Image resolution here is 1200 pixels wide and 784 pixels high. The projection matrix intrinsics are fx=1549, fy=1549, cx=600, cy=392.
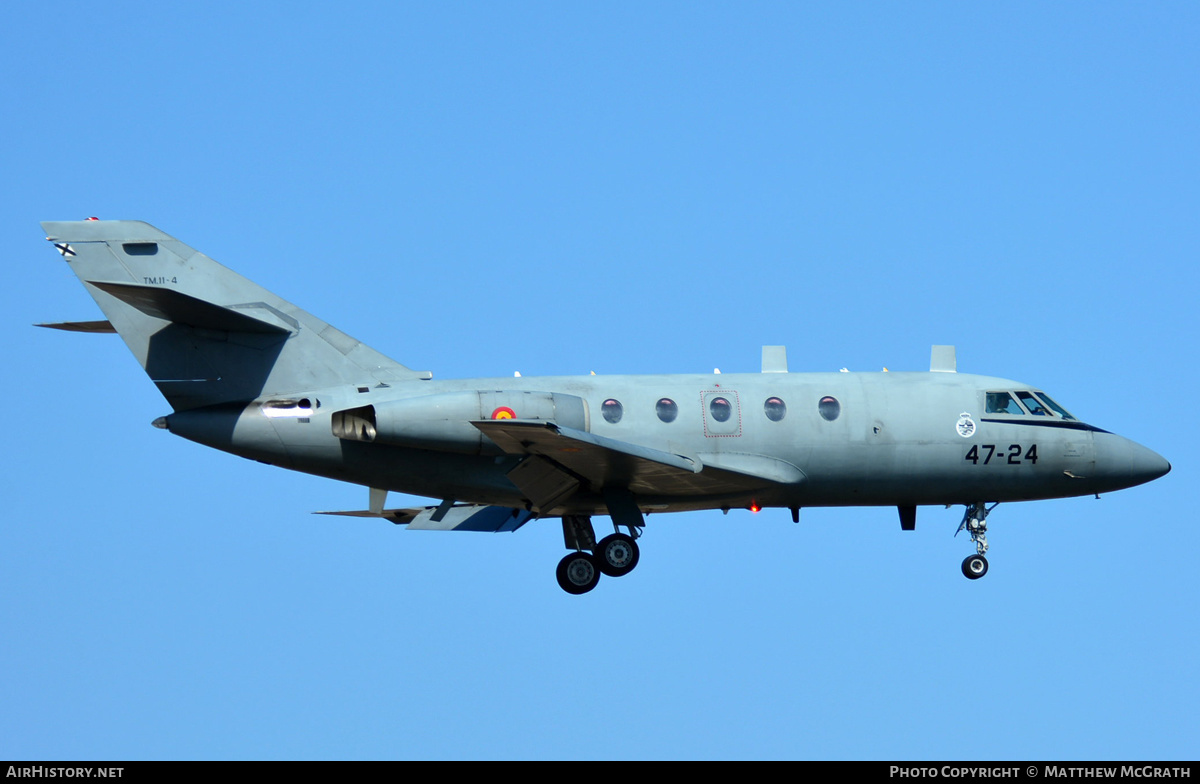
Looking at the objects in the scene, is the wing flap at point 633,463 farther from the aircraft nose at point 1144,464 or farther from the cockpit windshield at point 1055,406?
the aircraft nose at point 1144,464

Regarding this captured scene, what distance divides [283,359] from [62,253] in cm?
442

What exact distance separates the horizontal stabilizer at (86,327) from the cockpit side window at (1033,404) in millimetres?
17704

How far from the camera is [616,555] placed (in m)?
29.9

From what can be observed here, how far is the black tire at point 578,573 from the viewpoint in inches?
1174

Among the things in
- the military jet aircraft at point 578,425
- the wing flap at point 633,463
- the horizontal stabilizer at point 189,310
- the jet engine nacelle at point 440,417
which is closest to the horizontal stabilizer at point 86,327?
the military jet aircraft at point 578,425

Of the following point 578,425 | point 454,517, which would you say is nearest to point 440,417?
point 578,425

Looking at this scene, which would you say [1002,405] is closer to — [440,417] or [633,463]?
[633,463]

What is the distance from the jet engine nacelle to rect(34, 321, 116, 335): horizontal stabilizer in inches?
186

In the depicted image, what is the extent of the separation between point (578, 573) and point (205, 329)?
27.5ft

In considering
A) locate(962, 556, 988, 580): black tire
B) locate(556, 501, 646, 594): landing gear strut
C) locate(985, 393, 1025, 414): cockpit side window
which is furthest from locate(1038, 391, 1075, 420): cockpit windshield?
locate(556, 501, 646, 594): landing gear strut

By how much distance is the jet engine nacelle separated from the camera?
89.2ft

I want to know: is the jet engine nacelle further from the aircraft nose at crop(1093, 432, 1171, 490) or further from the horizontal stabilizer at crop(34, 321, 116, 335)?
the aircraft nose at crop(1093, 432, 1171, 490)
